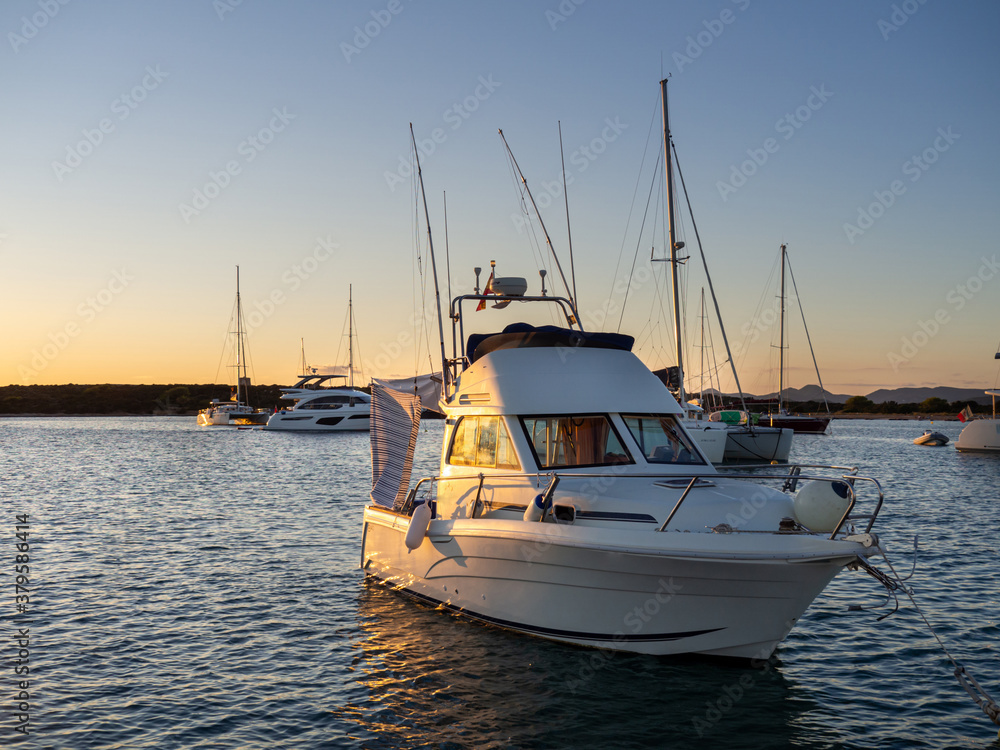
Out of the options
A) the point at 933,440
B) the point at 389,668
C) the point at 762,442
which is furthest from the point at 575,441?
the point at 933,440

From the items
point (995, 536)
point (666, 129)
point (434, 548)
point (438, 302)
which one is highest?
point (666, 129)

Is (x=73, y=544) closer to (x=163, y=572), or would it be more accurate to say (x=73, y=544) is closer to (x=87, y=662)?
(x=163, y=572)

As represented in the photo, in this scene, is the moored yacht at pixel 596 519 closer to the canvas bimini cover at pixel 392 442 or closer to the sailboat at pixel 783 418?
the canvas bimini cover at pixel 392 442

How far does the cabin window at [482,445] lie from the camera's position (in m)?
9.43

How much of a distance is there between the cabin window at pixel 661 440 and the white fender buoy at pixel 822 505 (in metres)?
2.13

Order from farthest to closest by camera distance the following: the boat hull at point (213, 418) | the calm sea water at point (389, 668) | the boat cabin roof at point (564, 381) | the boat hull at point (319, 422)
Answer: the boat hull at point (213, 418) → the boat hull at point (319, 422) → the boat cabin roof at point (564, 381) → the calm sea water at point (389, 668)

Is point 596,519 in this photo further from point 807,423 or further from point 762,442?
point 807,423

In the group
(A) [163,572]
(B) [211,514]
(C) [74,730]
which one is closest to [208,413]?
(B) [211,514]

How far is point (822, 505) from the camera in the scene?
7.16 metres

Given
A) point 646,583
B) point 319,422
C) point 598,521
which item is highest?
point 598,521

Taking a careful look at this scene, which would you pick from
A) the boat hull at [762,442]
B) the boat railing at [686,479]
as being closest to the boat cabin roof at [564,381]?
the boat railing at [686,479]

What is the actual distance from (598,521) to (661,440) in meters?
1.82

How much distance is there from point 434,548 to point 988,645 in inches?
273

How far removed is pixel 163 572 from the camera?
13.2 m
